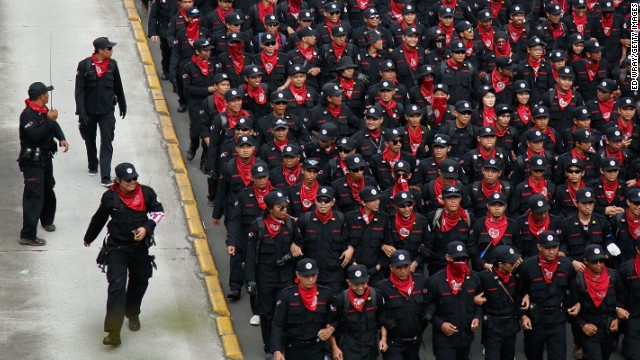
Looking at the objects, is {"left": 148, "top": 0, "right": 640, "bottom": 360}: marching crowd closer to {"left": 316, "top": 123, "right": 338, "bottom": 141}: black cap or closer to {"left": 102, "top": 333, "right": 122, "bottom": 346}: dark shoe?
{"left": 316, "top": 123, "right": 338, "bottom": 141}: black cap

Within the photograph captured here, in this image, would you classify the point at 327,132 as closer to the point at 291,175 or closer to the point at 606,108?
the point at 291,175

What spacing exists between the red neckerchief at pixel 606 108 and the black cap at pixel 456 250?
5.39 metres

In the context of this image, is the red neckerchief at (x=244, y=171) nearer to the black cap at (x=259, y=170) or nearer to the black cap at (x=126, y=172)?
the black cap at (x=259, y=170)

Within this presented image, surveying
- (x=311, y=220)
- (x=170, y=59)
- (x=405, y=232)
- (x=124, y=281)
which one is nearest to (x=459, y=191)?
(x=405, y=232)

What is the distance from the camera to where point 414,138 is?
1636cm

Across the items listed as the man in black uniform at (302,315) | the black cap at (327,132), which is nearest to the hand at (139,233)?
the man in black uniform at (302,315)

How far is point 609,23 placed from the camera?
20.6 meters

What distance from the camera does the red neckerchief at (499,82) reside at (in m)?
18.0

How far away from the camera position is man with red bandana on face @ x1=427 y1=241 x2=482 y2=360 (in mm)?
13117

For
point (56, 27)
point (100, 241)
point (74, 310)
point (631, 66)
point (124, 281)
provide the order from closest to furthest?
point (124, 281) → point (74, 310) → point (100, 241) → point (631, 66) → point (56, 27)

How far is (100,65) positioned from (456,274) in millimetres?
5893

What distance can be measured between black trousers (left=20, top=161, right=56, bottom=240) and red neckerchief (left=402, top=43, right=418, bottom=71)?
586 cm

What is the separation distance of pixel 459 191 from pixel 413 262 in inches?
39.9

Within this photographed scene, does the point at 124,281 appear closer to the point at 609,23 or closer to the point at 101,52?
the point at 101,52
